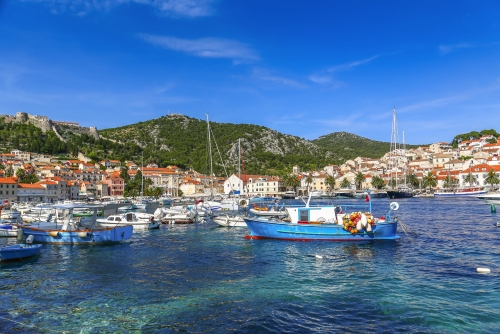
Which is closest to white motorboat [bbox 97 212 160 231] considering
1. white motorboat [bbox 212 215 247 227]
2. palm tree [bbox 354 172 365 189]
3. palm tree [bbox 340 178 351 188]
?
white motorboat [bbox 212 215 247 227]

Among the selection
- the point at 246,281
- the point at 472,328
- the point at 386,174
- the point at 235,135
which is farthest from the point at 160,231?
the point at 235,135

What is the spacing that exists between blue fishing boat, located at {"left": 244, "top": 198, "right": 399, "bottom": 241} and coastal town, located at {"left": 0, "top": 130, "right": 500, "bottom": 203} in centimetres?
6996

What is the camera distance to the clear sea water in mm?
10828

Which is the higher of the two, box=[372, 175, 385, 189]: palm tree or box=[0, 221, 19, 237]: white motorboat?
box=[372, 175, 385, 189]: palm tree

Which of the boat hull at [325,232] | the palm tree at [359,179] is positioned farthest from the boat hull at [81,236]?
the palm tree at [359,179]

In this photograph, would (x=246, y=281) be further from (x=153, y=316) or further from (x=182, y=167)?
(x=182, y=167)

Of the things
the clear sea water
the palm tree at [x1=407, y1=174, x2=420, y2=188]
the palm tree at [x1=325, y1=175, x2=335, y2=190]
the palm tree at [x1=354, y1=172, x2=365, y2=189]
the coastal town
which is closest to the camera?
the clear sea water

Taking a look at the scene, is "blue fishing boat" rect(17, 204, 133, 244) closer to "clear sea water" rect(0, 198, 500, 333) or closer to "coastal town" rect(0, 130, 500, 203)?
"clear sea water" rect(0, 198, 500, 333)

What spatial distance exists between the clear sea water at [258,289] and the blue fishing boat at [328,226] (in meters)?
1.04

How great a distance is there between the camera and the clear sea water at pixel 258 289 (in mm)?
10828

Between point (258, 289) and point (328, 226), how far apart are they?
11693 millimetres

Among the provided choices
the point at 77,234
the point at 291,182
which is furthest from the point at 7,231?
the point at 291,182

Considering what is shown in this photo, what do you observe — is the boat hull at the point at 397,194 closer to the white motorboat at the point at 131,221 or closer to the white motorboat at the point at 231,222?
the white motorboat at the point at 231,222

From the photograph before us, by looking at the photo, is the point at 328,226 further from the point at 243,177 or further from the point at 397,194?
the point at 243,177
